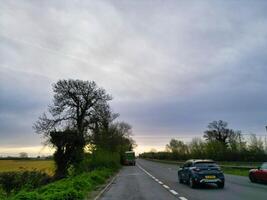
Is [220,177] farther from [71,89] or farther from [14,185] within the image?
[71,89]

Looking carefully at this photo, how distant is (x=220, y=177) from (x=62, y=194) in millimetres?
11138

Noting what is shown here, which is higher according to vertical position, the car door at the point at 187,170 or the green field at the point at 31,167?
the green field at the point at 31,167

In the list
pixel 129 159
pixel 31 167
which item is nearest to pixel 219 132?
pixel 129 159

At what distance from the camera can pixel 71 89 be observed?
58.0 m

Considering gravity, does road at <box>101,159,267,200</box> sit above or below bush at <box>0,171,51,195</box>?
below

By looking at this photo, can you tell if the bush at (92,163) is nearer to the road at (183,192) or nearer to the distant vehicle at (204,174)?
the road at (183,192)

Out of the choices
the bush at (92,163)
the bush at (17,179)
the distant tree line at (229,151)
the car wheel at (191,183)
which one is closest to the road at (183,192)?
the car wheel at (191,183)

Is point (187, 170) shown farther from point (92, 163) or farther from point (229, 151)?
point (229, 151)

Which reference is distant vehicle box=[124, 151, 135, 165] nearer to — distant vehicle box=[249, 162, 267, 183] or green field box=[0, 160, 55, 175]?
green field box=[0, 160, 55, 175]

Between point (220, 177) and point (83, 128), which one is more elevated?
point (83, 128)

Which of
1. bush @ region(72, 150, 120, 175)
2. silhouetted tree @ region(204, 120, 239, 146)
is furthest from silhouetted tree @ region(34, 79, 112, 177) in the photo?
silhouetted tree @ region(204, 120, 239, 146)

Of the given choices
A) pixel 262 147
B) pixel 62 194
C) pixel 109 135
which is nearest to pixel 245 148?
pixel 262 147

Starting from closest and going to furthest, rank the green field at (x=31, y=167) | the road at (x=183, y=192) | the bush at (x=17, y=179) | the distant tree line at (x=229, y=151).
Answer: the road at (x=183, y=192), the bush at (x=17, y=179), the green field at (x=31, y=167), the distant tree line at (x=229, y=151)

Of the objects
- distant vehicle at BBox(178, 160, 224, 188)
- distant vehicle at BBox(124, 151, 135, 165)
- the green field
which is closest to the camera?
distant vehicle at BBox(178, 160, 224, 188)
